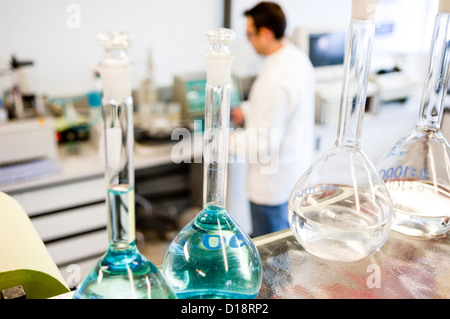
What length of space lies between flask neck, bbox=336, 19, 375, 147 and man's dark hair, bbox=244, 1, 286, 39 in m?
1.64

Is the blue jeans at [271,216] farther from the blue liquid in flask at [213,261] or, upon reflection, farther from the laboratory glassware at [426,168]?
the blue liquid in flask at [213,261]

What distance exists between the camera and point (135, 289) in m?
0.40

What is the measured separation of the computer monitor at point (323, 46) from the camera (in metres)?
2.85

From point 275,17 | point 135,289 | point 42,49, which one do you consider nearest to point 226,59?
point 135,289

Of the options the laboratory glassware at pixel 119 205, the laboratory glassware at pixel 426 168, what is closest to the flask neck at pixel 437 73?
the laboratory glassware at pixel 426 168

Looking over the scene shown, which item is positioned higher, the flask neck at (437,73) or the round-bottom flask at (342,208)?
the flask neck at (437,73)

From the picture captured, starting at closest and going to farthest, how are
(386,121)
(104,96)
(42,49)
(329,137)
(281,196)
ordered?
(104,96), (281,196), (42,49), (329,137), (386,121)

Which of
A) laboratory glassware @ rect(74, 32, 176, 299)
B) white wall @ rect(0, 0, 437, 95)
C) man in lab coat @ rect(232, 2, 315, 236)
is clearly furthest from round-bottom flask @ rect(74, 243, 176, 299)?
white wall @ rect(0, 0, 437, 95)

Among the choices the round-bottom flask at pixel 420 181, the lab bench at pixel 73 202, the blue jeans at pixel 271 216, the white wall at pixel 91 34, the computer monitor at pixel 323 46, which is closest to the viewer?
the round-bottom flask at pixel 420 181

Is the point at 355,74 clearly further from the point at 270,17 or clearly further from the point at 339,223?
the point at 270,17

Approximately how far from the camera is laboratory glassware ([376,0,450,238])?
1.88 feet

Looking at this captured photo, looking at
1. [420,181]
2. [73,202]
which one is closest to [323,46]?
[73,202]

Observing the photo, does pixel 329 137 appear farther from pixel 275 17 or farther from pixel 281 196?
pixel 275 17
